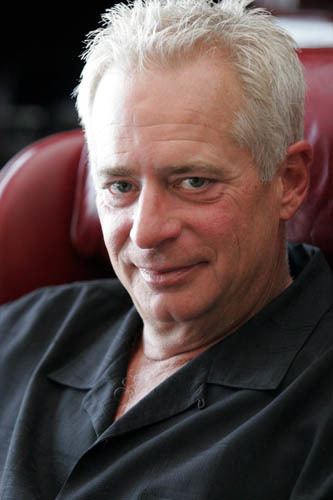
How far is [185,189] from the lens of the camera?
132cm

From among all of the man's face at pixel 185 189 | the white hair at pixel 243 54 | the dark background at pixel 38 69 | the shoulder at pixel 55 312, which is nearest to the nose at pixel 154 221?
the man's face at pixel 185 189

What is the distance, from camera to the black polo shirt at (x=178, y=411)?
4.01 ft

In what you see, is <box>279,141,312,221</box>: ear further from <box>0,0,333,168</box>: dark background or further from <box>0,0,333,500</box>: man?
<box>0,0,333,168</box>: dark background

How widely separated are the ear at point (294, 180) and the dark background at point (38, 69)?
3.19 m

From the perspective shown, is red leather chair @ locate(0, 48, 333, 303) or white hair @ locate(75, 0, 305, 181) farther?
red leather chair @ locate(0, 48, 333, 303)

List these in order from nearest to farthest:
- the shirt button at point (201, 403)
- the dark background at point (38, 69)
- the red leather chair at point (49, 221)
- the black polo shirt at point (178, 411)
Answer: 1. the black polo shirt at point (178, 411)
2. the shirt button at point (201, 403)
3. the red leather chair at point (49, 221)
4. the dark background at point (38, 69)

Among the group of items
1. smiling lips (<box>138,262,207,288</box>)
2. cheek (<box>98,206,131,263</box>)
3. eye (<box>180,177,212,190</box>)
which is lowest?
smiling lips (<box>138,262,207,288</box>)

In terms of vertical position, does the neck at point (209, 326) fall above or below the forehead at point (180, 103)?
below

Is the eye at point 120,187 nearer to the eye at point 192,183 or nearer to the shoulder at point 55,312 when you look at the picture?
the eye at point 192,183

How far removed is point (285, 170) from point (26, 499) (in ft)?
1.95

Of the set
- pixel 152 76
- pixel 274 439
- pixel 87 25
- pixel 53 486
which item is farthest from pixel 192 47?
pixel 87 25

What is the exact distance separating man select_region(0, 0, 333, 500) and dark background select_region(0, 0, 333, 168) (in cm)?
309

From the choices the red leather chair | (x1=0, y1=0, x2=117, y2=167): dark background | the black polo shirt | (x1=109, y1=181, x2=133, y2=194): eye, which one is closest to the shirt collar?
the black polo shirt

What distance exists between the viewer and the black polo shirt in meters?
1.22
